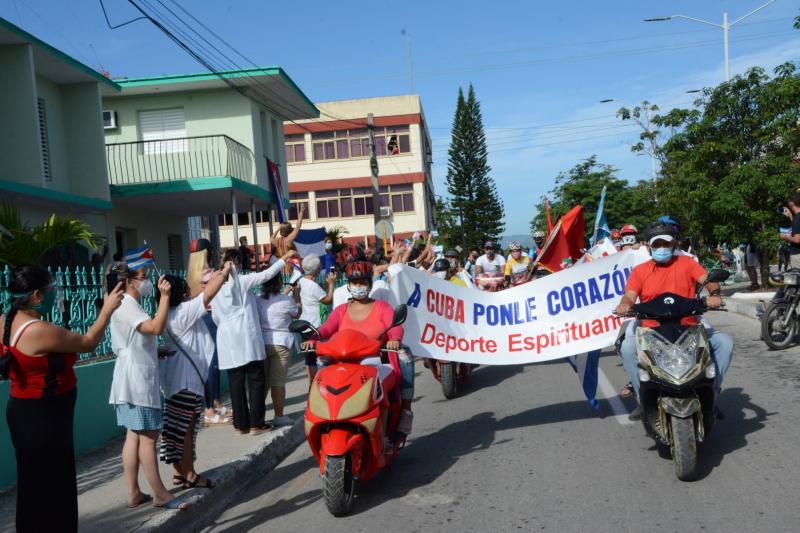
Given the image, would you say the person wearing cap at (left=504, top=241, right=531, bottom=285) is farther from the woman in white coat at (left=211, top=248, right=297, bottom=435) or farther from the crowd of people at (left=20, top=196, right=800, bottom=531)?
the woman in white coat at (left=211, top=248, right=297, bottom=435)

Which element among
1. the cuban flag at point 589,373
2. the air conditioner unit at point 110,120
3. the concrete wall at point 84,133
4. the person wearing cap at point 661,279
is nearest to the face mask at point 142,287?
the person wearing cap at point 661,279

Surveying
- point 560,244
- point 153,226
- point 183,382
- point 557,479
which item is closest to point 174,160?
point 153,226

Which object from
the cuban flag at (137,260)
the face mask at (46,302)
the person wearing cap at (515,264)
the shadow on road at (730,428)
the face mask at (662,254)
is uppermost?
the cuban flag at (137,260)

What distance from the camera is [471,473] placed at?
648 centimetres

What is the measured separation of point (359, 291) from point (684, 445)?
2.80 meters

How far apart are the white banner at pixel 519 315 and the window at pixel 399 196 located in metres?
47.7

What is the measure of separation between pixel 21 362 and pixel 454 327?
4539 millimetres

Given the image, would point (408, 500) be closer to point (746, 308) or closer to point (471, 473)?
point (471, 473)

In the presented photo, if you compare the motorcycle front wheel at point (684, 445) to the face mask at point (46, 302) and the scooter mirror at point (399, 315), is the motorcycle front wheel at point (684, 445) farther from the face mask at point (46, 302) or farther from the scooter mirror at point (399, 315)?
the face mask at point (46, 302)

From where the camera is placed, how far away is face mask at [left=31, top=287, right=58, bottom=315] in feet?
15.1

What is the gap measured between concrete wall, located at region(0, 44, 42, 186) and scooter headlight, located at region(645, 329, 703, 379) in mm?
13958

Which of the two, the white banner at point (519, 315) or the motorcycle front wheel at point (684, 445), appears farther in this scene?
the white banner at point (519, 315)

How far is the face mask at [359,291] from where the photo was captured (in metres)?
6.69

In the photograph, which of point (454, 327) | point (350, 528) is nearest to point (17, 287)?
point (350, 528)
